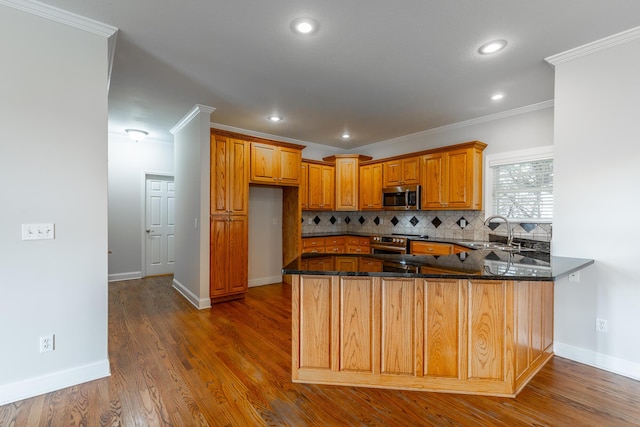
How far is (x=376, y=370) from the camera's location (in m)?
2.18

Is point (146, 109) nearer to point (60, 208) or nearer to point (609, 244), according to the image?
point (60, 208)

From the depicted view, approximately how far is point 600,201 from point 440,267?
5.17 ft

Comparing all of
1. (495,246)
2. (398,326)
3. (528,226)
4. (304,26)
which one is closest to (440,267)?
(398,326)

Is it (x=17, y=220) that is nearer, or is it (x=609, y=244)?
(x=17, y=220)

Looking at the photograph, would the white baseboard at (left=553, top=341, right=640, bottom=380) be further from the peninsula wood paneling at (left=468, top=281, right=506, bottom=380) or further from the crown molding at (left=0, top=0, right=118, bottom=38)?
the crown molding at (left=0, top=0, right=118, bottom=38)

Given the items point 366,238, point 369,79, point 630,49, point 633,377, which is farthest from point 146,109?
point 633,377

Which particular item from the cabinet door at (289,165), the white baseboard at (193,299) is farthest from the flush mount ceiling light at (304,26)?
the white baseboard at (193,299)

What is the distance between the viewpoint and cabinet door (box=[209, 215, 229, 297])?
416cm

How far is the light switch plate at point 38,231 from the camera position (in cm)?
204

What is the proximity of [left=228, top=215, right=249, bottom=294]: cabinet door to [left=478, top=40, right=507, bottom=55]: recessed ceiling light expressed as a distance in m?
3.49

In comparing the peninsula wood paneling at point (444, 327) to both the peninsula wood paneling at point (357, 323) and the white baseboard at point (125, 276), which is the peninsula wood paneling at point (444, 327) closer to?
the peninsula wood paneling at point (357, 323)

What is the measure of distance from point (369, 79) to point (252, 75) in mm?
1207

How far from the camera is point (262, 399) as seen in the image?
206 cm

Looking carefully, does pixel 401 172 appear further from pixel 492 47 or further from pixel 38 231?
pixel 38 231
